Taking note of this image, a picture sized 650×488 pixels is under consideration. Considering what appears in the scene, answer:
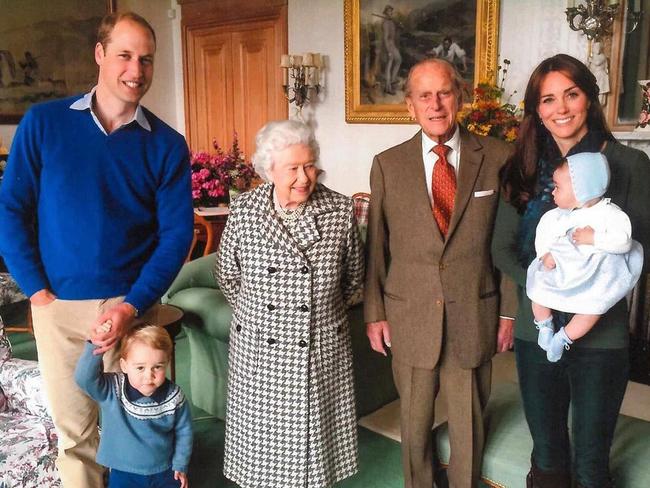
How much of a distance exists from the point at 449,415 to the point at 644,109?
240 centimetres

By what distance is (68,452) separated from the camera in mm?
1950

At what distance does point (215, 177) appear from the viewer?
17.2 ft

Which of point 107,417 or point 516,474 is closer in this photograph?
point 107,417

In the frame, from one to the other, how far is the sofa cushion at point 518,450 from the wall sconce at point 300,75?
12.2 ft

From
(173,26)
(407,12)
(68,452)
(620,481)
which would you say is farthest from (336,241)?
(173,26)

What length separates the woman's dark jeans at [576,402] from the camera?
1.66 metres

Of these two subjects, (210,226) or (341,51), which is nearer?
(210,226)

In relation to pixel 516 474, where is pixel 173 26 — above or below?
above

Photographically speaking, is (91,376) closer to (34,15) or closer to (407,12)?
(407,12)

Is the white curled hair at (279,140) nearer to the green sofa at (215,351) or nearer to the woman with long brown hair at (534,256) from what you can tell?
the woman with long brown hair at (534,256)

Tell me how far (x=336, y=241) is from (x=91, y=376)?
0.83 metres

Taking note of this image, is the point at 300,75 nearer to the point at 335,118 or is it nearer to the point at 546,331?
the point at 335,118

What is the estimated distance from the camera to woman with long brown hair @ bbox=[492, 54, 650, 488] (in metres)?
1.63

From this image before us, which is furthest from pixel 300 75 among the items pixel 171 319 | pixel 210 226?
pixel 171 319
